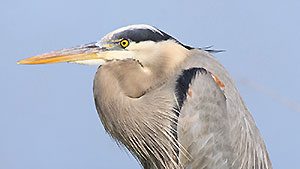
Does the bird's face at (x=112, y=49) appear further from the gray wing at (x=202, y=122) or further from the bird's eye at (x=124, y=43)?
the gray wing at (x=202, y=122)

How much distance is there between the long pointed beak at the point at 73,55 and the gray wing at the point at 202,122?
26cm

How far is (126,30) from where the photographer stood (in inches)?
61.2

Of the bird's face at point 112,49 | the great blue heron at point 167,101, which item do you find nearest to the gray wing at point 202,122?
the great blue heron at point 167,101

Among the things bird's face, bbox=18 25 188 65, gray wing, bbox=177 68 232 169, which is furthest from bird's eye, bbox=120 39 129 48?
gray wing, bbox=177 68 232 169

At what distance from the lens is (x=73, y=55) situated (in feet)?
5.08

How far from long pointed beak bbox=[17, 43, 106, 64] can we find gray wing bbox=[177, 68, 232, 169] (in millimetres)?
260

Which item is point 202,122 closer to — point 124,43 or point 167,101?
point 167,101

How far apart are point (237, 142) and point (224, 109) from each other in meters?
→ 0.11

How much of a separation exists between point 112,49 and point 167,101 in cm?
23

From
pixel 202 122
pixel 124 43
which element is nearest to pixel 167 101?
pixel 202 122

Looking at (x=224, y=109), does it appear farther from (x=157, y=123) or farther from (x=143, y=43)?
(x=143, y=43)

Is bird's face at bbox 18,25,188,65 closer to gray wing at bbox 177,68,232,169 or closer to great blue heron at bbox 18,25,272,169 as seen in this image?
great blue heron at bbox 18,25,272,169

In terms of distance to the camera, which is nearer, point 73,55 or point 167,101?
point 73,55

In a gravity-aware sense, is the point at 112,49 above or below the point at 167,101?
above
